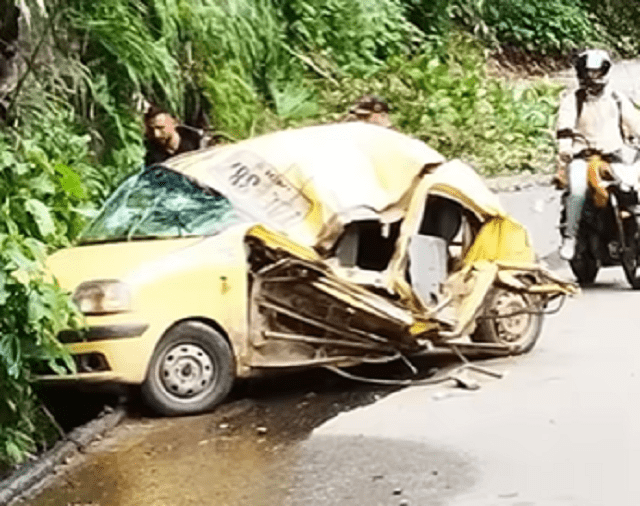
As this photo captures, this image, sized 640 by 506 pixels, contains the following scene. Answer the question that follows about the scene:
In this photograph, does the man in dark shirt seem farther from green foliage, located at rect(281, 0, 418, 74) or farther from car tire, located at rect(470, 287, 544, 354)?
green foliage, located at rect(281, 0, 418, 74)

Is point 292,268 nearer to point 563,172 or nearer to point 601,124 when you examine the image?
point 563,172

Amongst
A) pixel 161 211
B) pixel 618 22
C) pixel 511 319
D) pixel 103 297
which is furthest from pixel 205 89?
pixel 618 22

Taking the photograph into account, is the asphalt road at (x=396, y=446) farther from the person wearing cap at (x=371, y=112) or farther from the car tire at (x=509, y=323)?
the person wearing cap at (x=371, y=112)

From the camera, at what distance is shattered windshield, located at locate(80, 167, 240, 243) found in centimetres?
1026

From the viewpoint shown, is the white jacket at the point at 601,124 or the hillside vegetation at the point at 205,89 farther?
the white jacket at the point at 601,124

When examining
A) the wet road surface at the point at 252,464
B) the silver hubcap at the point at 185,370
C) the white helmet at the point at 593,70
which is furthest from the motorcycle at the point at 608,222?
the silver hubcap at the point at 185,370

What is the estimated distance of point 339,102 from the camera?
2050cm

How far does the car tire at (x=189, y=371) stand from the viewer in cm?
970

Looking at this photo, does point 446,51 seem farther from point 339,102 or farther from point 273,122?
point 273,122

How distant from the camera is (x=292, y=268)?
1008cm

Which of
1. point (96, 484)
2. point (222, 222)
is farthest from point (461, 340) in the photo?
point (96, 484)

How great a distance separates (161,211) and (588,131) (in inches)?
205

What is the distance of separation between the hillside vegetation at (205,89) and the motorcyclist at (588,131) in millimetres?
3629

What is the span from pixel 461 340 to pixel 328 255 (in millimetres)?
1257
